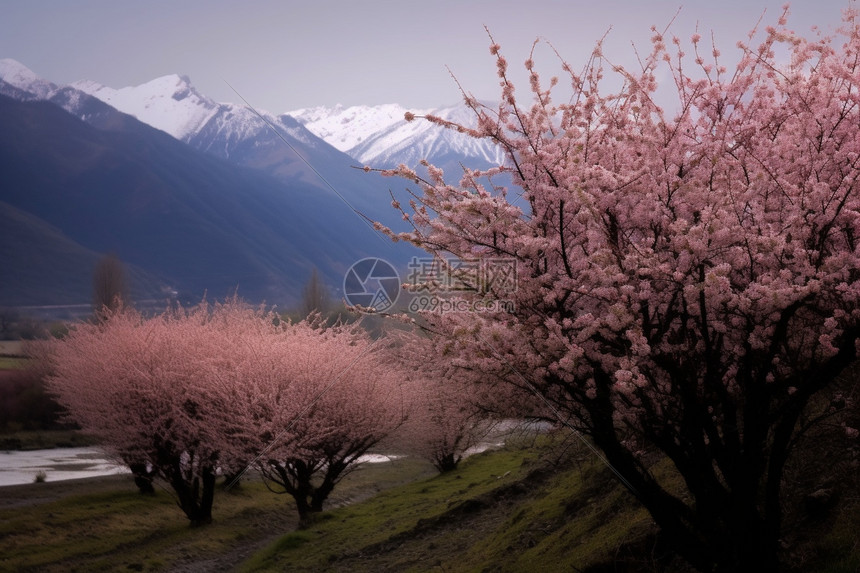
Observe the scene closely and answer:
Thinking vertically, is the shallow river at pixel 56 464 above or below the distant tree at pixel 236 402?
below

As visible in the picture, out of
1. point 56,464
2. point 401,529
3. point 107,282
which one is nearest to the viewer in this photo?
point 401,529

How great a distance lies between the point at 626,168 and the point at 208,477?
27.6m

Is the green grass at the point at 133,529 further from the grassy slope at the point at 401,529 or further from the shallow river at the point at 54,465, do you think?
the shallow river at the point at 54,465

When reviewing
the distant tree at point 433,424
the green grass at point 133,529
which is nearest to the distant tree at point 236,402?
the distant tree at point 433,424

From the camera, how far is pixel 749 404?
8.37 m

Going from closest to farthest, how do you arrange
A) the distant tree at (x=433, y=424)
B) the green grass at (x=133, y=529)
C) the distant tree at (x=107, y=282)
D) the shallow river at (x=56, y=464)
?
1. the green grass at (x=133, y=529)
2. the distant tree at (x=433, y=424)
3. the shallow river at (x=56, y=464)
4. the distant tree at (x=107, y=282)

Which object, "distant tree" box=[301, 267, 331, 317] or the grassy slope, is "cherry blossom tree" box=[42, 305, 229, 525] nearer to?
the grassy slope

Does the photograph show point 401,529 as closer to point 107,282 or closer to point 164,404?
point 164,404

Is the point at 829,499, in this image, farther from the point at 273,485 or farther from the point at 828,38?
the point at 273,485

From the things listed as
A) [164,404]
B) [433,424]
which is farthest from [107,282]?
[433,424]

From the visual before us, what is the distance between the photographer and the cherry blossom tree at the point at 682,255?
24.8 feet

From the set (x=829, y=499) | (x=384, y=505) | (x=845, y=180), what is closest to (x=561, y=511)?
(x=829, y=499)

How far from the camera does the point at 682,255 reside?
7551mm

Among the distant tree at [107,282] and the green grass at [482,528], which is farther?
the distant tree at [107,282]
